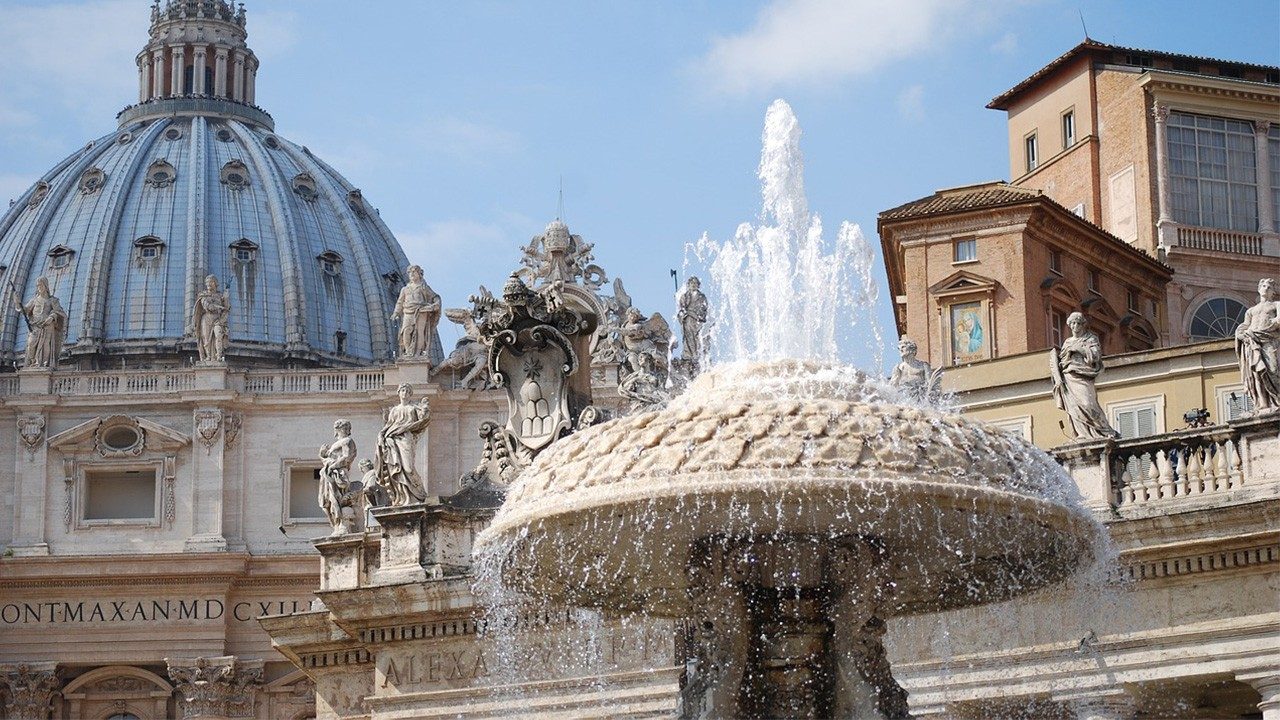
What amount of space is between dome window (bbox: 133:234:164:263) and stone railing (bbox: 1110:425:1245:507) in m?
118

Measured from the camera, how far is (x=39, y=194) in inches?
5807

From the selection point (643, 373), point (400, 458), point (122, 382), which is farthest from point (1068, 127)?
point (122, 382)

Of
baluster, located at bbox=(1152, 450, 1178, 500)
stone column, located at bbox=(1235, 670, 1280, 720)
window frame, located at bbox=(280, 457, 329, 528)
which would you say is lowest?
stone column, located at bbox=(1235, 670, 1280, 720)

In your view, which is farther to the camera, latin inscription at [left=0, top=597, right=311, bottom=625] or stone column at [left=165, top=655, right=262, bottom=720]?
latin inscription at [left=0, top=597, right=311, bottom=625]

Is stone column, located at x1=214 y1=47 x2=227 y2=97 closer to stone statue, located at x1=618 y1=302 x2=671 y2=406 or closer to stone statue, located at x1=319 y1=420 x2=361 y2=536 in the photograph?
stone statue, located at x1=618 y1=302 x2=671 y2=406

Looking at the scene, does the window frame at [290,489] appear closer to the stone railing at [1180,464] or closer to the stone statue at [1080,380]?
the stone statue at [1080,380]

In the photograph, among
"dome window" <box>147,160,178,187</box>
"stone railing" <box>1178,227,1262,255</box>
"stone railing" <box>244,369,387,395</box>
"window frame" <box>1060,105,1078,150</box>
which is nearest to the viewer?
"stone railing" <box>1178,227,1262,255</box>

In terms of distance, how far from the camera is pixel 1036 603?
2520cm

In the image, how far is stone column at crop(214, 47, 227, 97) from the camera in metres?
158

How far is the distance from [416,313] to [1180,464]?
73.6 metres

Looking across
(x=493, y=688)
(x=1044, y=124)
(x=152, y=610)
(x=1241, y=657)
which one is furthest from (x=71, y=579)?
(x=1241, y=657)

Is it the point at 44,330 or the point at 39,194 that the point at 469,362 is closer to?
the point at 44,330

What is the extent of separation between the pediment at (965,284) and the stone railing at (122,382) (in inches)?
2029

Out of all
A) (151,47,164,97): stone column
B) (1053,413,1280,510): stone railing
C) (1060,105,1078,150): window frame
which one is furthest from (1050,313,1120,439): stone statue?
(151,47,164,97): stone column
